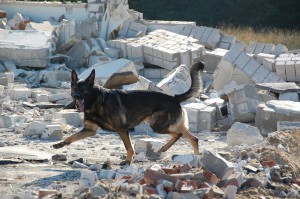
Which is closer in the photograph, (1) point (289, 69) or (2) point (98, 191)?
(2) point (98, 191)

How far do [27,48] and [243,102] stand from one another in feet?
22.5

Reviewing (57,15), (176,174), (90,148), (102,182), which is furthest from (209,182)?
(57,15)

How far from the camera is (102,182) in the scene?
9.16 metres

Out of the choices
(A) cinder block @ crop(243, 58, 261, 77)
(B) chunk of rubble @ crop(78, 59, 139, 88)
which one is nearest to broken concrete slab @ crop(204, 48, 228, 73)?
(A) cinder block @ crop(243, 58, 261, 77)

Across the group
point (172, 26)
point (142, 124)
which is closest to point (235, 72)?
point (142, 124)

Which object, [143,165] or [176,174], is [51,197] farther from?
[143,165]

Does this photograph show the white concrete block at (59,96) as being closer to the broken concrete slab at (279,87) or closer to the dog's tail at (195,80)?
the broken concrete slab at (279,87)

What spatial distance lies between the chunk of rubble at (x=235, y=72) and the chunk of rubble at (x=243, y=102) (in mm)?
2491

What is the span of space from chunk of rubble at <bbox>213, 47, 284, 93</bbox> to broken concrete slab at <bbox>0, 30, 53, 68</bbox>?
4389 millimetres

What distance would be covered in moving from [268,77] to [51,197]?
11.3 m

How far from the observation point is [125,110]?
38.6 feet

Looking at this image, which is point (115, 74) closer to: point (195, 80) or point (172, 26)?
point (195, 80)

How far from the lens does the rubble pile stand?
31.3ft

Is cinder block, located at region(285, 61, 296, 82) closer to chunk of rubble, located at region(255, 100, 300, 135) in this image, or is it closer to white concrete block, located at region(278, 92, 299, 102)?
white concrete block, located at region(278, 92, 299, 102)
